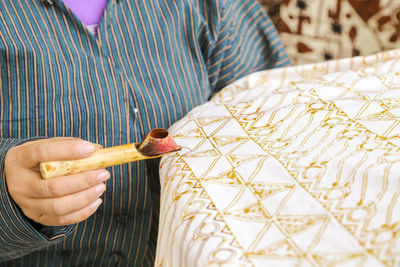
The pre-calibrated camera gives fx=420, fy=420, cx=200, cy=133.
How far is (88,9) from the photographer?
0.72 m

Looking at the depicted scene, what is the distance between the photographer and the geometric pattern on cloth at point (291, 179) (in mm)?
378

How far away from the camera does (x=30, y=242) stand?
58cm

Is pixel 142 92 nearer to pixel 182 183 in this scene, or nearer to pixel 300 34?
pixel 182 183

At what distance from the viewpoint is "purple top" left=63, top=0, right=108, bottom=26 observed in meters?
0.71

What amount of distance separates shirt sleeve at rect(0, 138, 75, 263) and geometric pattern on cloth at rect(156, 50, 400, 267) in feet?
0.58

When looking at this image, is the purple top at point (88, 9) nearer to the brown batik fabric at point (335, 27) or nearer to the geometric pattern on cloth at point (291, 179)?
the geometric pattern on cloth at point (291, 179)

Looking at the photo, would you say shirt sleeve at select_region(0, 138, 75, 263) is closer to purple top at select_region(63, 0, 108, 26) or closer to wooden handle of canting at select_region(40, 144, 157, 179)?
wooden handle of canting at select_region(40, 144, 157, 179)

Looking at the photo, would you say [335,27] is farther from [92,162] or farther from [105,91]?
[92,162]

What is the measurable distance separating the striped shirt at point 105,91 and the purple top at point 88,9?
0.02 m

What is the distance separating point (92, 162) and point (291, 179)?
0.22m

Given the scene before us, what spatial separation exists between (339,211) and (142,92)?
424mm

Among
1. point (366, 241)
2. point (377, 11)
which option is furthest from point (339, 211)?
point (377, 11)

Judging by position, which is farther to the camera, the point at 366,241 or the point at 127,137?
the point at 127,137

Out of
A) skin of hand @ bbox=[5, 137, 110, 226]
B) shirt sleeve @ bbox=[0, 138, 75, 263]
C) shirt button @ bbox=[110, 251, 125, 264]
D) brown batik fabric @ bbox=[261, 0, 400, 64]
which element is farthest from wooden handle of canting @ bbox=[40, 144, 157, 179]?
brown batik fabric @ bbox=[261, 0, 400, 64]
